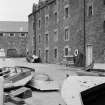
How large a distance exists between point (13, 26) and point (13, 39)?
3727 mm

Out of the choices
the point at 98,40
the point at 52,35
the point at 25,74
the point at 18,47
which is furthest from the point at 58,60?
the point at 18,47

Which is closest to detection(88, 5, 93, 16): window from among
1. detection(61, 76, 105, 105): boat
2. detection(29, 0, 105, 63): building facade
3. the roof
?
detection(29, 0, 105, 63): building facade

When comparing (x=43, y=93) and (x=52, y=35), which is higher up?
(x=52, y=35)

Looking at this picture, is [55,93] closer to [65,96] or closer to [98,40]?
[65,96]

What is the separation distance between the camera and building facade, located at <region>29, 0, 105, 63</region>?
26.2 meters

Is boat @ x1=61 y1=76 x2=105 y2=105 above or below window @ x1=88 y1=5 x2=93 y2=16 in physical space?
below

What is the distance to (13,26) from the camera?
7025 centimetres

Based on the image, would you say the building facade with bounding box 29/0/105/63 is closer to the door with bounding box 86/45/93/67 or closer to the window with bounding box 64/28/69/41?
the window with bounding box 64/28/69/41

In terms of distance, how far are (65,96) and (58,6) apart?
30200mm

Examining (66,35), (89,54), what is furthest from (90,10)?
(66,35)

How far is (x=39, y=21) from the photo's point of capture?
1730 inches

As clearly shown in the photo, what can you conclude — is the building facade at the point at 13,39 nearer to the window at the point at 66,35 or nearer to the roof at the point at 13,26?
the roof at the point at 13,26

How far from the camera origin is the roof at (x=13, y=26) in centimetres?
6906

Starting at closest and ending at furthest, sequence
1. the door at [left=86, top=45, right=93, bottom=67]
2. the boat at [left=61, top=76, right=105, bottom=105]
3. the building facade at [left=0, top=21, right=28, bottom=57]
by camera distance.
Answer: the boat at [left=61, top=76, right=105, bottom=105]
the door at [left=86, top=45, right=93, bottom=67]
the building facade at [left=0, top=21, right=28, bottom=57]
